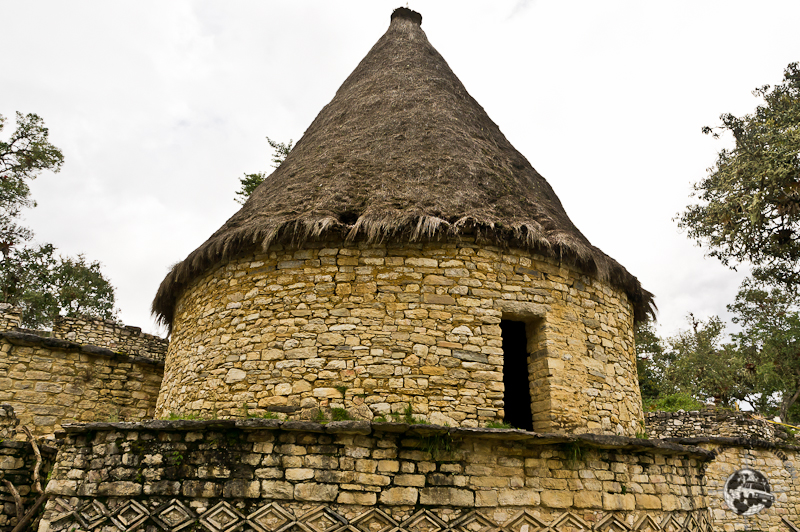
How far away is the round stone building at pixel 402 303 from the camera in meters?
5.82

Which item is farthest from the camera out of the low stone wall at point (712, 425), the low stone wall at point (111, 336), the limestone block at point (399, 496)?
the low stone wall at point (712, 425)

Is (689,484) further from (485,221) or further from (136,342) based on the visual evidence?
(136,342)

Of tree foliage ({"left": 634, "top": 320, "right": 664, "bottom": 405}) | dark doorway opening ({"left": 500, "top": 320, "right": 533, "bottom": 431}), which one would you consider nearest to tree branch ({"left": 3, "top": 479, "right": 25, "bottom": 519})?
dark doorway opening ({"left": 500, "top": 320, "right": 533, "bottom": 431})

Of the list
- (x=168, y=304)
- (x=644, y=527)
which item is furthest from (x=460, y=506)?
(x=168, y=304)

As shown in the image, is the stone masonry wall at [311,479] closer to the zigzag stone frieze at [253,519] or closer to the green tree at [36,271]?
the zigzag stone frieze at [253,519]

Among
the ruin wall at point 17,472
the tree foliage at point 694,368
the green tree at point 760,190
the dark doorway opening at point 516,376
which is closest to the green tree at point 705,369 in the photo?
the tree foliage at point 694,368

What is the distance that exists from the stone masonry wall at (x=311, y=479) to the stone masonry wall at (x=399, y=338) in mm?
636

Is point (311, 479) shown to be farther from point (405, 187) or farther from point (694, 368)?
point (694, 368)

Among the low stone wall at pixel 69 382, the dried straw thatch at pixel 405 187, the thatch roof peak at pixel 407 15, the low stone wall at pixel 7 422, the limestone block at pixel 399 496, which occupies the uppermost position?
the thatch roof peak at pixel 407 15

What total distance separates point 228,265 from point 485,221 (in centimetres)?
338

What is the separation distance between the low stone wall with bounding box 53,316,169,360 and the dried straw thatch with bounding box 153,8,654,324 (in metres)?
1.20

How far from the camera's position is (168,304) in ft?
27.9

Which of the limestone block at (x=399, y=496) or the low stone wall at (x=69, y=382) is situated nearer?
the limestone block at (x=399, y=496)

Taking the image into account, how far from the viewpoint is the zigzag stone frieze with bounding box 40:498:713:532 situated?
4.68 meters
